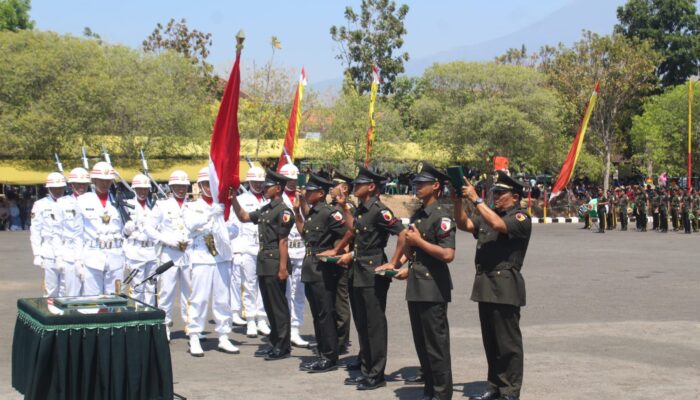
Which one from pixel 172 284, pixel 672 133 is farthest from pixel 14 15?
pixel 172 284

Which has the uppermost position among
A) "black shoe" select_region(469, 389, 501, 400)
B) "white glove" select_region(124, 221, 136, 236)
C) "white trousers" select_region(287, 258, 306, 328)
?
"white glove" select_region(124, 221, 136, 236)

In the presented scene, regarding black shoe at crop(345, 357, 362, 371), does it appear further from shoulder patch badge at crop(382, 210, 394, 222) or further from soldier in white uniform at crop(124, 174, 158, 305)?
soldier in white uniform at crop(124, 174, 158, 305)

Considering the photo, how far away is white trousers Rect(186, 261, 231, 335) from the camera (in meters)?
10.6

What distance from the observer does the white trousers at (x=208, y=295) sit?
34.7 ft

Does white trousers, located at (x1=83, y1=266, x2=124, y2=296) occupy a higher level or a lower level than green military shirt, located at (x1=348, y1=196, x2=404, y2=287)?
lower

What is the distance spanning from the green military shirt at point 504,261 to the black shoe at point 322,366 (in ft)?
7.16

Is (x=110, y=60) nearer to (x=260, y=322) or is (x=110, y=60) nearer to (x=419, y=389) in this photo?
(x=260, y=322)

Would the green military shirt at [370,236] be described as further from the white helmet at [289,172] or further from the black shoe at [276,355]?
the white helmet at [289,172]

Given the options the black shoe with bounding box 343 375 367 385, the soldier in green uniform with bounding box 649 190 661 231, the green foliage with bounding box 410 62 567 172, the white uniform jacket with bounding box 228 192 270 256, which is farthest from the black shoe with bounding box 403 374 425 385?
the green foliage with bounding box 410 62 567 172

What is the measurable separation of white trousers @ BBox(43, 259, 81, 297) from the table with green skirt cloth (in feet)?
12.2

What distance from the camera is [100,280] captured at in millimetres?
11062

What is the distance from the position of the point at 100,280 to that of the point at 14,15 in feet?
184

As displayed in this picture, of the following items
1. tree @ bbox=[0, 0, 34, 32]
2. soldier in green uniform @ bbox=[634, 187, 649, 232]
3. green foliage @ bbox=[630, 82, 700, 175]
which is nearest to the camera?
soldier in green uniform @ bbox=[634, 187, 649, 232]

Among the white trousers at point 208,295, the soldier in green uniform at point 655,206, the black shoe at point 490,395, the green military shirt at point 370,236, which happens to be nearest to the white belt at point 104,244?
the white trousers at point 208,295
